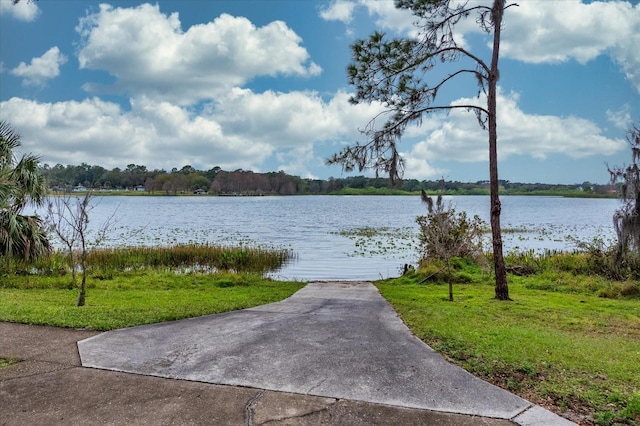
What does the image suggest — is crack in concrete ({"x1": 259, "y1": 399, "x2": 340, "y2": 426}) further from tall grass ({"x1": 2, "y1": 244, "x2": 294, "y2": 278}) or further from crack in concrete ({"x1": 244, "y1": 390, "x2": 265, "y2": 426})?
tall grass ({"x1": 2, "y1": 244, "x2": 294, "y2": 278})

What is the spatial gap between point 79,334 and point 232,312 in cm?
260

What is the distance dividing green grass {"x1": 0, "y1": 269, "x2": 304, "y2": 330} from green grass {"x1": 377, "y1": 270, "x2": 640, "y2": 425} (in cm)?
376

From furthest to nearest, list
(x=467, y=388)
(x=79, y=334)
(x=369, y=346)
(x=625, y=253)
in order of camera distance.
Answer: (x=625, y=253)
(x=79, y=334)
(x=369, y=346)
(x=467, y=388)

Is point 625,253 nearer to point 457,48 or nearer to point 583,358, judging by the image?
point 457,48

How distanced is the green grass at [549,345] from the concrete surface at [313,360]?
36cm

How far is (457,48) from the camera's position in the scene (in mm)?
10930

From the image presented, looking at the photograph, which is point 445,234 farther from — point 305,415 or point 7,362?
point 7,362

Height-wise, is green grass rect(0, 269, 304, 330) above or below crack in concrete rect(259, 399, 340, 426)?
below

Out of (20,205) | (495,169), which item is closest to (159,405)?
(495,169)

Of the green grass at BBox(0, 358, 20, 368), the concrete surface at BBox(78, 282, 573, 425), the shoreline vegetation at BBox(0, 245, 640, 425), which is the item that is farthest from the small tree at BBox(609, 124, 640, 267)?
the green grass at BBox(0, 358, 20, 368)

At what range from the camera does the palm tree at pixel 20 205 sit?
12.3 metres

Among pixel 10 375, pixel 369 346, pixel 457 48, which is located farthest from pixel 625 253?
pixel 10 375

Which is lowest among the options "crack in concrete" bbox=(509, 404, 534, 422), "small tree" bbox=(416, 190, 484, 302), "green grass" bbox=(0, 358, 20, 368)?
"crack in concrete" bbox=(509, 404, 534, 422)

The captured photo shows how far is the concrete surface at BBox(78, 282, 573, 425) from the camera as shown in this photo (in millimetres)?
4270
